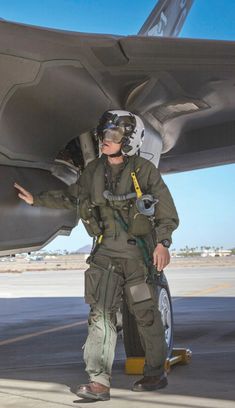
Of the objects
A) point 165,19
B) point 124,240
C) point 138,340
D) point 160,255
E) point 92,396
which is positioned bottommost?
point 92,396

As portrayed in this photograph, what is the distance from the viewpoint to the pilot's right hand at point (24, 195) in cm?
477

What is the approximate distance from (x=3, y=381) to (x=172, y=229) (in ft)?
5.73

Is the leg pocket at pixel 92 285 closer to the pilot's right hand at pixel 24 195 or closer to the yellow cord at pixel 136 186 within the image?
the yellow cord at pixel 136 186

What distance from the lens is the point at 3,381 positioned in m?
4.60

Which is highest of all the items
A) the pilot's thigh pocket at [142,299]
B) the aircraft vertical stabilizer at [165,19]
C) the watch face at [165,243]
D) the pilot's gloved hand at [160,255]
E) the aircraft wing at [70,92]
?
the aircraft vertical stabilizer at [165,19]

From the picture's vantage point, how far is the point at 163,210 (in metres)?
4.13

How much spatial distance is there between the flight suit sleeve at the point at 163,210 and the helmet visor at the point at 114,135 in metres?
0.34

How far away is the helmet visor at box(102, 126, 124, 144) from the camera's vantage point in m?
4.26

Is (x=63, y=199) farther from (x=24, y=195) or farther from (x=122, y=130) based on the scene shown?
(x=122, y=130)

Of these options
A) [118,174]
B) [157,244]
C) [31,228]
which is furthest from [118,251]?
[31,228]

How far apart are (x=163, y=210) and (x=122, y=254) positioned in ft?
1.34

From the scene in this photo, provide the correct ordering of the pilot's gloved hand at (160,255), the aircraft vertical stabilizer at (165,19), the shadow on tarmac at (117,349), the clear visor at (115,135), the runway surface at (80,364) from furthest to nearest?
the aircraft vertical stabilizer at (165,19), the shadow on tarmac at (117,349), the clear visor at (115,135), the pilot's gloved hand at (160,255), the runway surface at (80,364)

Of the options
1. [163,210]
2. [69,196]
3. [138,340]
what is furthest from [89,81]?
[138,340]

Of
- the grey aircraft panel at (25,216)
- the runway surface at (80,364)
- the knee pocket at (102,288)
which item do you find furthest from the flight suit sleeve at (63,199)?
the runway surface at (80,364)
